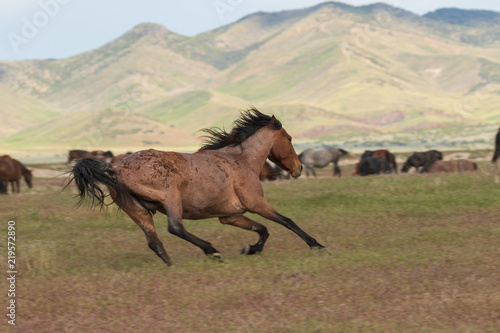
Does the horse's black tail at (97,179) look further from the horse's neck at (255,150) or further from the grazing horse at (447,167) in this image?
the grazing horse at (447,167)

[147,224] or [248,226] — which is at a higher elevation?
[147,224]

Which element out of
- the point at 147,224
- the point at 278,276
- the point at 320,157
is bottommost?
the point at 278,276

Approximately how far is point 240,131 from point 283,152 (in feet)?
2.77

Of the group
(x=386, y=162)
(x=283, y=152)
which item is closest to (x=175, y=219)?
(x=283, y=152)

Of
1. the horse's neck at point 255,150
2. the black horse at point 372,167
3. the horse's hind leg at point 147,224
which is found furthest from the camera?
the black horse at point 372,167

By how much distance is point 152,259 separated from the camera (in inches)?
432

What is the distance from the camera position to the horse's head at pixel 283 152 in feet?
38.5

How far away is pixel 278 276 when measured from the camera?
9289mm

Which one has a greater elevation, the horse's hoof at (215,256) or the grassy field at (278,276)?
the horse's hoof at (215,256)

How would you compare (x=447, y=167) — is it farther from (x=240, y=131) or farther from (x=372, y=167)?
(x=240, y=131)

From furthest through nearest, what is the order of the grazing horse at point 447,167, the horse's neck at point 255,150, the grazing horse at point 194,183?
the grazing horse at point 447,167 < the horse's neck at point 255,150 < the grazing horse at point 194,183

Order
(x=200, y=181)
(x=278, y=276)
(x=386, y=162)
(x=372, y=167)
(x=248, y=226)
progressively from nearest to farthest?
(x=278, y=276), (x=200, y=181), (x=248, y=226), (x=372, y=167), (x=386, y=162)

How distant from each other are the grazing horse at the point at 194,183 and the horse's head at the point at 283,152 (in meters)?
0.02

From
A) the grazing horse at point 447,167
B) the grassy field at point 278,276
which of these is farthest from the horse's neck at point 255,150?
the grazing horse at point 447,167
